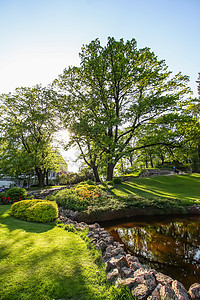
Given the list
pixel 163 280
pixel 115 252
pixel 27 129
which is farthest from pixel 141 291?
pixel 27 129

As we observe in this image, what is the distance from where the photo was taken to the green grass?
102 inches

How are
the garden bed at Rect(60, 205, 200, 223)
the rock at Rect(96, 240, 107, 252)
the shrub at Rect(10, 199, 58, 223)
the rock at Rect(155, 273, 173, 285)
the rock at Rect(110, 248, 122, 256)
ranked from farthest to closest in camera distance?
1. the garden bed at Rect(60, 205, 200, 223)
2. the shrub at Rect(10, 199, 58, 223)
3. the rock at Rect(96, 240, 107, 252)
4. the rock at Rect(110, 248, 122, 256)
5. the rock at Rect(155, 273, 173, 285)

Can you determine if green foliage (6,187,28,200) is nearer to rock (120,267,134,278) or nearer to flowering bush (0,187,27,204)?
flowering bush (0,187,27,204)

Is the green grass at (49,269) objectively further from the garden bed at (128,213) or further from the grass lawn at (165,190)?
the grass lawn at (165,190)

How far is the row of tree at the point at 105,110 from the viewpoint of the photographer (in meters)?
15.1

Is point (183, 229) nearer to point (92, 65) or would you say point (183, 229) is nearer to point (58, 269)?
point (58, 269)

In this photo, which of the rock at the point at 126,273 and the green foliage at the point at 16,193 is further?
the green foliage at the point at 16,193

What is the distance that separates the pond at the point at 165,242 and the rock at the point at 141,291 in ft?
4.98

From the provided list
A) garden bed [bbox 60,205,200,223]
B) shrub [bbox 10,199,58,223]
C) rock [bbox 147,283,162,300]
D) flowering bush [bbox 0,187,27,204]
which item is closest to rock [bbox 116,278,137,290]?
rock [bbox 147,283,162,300]

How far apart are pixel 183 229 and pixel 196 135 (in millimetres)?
17261

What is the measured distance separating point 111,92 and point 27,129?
12283 mm

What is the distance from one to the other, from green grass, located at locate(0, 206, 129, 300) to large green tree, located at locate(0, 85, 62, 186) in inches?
627

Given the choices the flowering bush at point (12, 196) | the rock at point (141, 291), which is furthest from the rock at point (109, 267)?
the flowering bush at point (12, 196)

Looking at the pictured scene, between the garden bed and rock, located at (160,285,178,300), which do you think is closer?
rock, located at (160,285,178,300)
